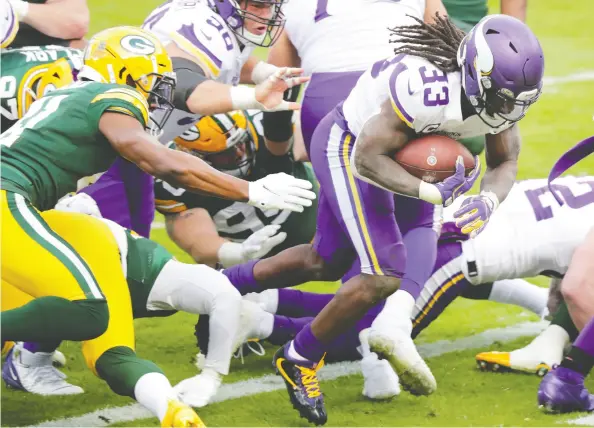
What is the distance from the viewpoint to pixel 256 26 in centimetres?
558

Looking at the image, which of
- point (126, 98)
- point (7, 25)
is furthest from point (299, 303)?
point (7, 25)

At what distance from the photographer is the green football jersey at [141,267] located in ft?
14.9

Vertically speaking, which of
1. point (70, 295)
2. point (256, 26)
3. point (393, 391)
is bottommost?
point (393, 391)

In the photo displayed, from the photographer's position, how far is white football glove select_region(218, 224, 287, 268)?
5.32 meters

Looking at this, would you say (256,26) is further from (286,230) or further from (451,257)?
(451,257)

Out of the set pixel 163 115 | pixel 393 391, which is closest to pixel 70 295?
pixel 163 115

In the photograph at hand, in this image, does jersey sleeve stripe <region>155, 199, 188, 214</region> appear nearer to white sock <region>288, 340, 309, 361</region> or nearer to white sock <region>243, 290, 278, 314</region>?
white sock <region>243, 290, 278, 314</region>

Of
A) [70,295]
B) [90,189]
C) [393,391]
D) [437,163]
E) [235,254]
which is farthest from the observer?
[235,254]

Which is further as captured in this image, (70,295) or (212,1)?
(212,1)

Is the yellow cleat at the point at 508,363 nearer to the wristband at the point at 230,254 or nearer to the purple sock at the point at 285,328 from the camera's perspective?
the purple sock at the point at 285,328

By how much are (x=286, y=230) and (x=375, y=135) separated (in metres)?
1.65

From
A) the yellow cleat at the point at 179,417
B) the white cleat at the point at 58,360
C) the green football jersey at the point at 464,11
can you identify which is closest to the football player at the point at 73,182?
the yellow cleat at the point at 179,417

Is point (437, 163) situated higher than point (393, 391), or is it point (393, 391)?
point (437, 163)

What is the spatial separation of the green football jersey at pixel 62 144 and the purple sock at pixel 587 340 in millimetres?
1796
